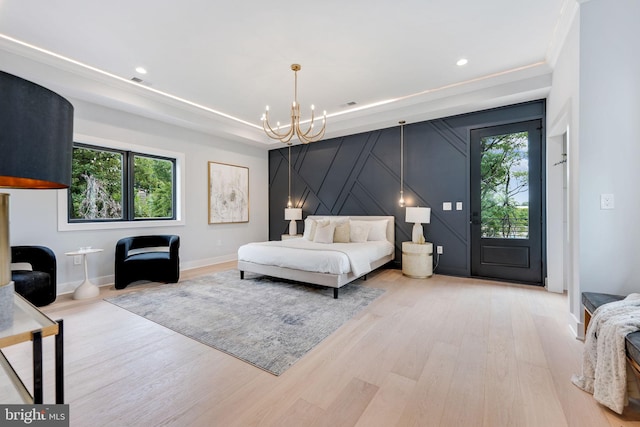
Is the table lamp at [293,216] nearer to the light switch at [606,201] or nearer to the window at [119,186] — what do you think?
the window at [119,186]

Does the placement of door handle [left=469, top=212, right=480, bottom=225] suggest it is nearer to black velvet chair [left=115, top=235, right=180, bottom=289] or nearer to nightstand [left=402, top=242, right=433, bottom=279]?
nightstand [left=402, top=242, right=433, bottom=279]

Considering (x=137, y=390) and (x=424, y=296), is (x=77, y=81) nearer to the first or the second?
(x=137, y=390)

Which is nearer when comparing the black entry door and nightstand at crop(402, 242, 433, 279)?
the black entry door

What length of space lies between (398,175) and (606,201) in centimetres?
308

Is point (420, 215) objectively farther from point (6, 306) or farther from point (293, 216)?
point (6, 306)

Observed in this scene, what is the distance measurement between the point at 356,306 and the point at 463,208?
2.64 m

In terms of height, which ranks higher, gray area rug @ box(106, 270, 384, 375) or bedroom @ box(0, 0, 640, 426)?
bedroom @ box(0, 0, 640, 426)

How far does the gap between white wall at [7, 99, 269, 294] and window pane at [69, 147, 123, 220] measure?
10.7 inches

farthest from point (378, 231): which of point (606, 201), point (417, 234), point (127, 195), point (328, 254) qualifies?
point (127, 195)

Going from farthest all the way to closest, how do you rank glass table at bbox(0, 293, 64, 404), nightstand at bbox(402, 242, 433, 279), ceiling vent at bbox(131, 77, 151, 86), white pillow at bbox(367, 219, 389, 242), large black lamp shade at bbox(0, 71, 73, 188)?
white pillow at bbox(367, 219, 389, 242) → nightstand at bbox(402, 242, 433, 279) → ceiling vent at bbox(131, 77, 151, 86) → glass table at bbox(0, 293, 64, 404) → large black lamp shade at bbox(0, 71, 73, 188)

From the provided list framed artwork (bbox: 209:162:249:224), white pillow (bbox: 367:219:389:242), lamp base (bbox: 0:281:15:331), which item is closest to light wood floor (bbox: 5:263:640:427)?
lamp base (bbox: 0:281:15:331)

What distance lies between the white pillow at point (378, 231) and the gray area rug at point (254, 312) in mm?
1205

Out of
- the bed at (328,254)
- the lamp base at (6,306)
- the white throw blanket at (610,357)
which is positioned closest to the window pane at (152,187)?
the bed at (328,254)

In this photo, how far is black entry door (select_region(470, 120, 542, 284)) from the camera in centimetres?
399
